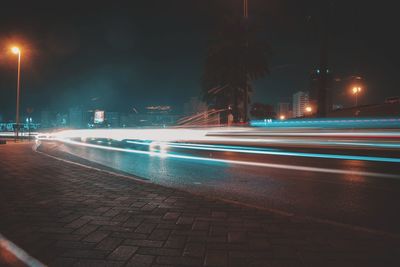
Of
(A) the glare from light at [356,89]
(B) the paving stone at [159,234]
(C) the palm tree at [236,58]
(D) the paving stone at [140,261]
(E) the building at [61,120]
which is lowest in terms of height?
(D) the paving stone at [140,261]

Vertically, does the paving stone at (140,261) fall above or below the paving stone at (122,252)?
below

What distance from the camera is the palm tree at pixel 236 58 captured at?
43781mm

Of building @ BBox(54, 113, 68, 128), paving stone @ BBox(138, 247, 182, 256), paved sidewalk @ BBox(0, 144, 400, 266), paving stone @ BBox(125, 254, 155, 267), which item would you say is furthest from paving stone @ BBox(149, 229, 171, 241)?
building @ BBox(54, 113, 68, 128)

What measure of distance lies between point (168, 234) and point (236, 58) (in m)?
43.1

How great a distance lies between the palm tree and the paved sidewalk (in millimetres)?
36149

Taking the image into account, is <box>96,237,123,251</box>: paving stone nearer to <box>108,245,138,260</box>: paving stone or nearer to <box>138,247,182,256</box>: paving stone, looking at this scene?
<box>108,245,138,260</box>: paving stone

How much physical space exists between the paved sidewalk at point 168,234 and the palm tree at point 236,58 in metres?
36.1

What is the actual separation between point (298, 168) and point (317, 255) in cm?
704

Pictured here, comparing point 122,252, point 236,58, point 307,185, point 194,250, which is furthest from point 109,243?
point 236,58

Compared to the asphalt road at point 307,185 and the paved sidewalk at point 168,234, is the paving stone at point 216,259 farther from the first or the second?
the asphalt road at point 307,185

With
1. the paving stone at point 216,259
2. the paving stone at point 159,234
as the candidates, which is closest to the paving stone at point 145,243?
the paving stone at point 159,234

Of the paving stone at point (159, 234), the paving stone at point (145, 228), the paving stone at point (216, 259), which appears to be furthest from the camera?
the paving stone at point (145, 228)

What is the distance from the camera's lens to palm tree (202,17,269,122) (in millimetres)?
43781

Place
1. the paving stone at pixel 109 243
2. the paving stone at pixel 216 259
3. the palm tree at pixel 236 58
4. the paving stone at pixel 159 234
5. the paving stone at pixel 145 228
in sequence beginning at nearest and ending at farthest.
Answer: the paving stone at pixel 216 259 < the paving stone at pixel 109 243 < the paving stone at pixel 159 234 < the paving stone at pixel 145 228 < the palm tree at pixel 236 58
